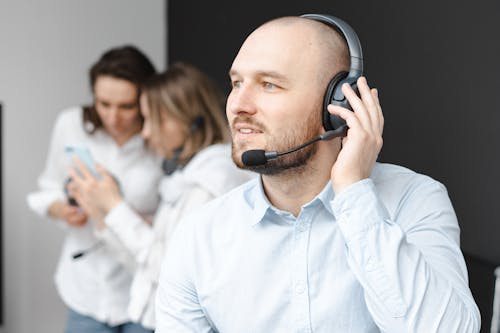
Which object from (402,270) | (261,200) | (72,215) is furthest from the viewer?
(72,215)

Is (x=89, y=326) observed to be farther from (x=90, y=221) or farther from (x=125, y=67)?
(x=125, y=67)

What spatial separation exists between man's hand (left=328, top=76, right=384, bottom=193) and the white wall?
2.72 metres

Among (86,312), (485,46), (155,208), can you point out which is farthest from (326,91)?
(86,312)

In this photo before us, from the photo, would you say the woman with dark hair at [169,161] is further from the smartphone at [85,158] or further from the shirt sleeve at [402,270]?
the shirt sleeve at [402,270]

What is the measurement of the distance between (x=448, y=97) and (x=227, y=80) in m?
1.29

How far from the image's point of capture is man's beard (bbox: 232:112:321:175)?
1.14 metres

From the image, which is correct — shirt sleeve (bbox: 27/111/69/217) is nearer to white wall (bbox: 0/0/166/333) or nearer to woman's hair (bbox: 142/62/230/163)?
woman's hair (bbox: 142/62/230/163)

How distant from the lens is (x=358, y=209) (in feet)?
3.31

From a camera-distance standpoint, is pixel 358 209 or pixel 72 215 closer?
pixel 358 209

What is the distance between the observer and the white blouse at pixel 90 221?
2.40 metres

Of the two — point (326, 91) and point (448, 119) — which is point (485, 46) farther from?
point (326, 91)

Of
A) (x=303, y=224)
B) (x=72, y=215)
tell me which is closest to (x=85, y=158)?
(x=72, y=215)

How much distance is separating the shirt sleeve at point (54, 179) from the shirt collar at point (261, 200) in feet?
4.93

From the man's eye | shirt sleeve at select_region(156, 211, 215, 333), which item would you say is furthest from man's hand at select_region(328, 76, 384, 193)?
shirt sleeve at select_region(156, 211, 215, 333)
